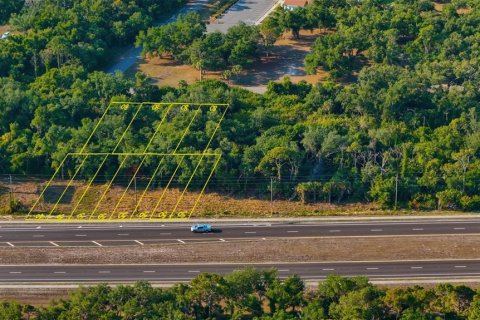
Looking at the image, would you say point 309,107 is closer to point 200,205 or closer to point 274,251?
point 200,205

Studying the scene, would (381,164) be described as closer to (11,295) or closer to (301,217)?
(301,217)

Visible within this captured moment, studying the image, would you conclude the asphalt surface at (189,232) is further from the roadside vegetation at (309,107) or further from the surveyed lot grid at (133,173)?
the roadside vegetation at (309,107)

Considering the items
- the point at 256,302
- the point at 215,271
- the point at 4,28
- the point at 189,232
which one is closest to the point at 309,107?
the point at 189,232

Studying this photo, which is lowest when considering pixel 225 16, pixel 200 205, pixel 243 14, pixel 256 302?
pixel 200 205

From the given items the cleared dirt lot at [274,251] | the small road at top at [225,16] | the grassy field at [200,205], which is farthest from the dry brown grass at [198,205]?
the small road at top at [225,16]

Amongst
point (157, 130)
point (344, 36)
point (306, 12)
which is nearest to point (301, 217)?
point (157, 130)

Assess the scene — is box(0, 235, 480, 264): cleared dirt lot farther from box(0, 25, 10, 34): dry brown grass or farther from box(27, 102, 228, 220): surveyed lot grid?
box(0, 25, 10, 34): dry brown grass
